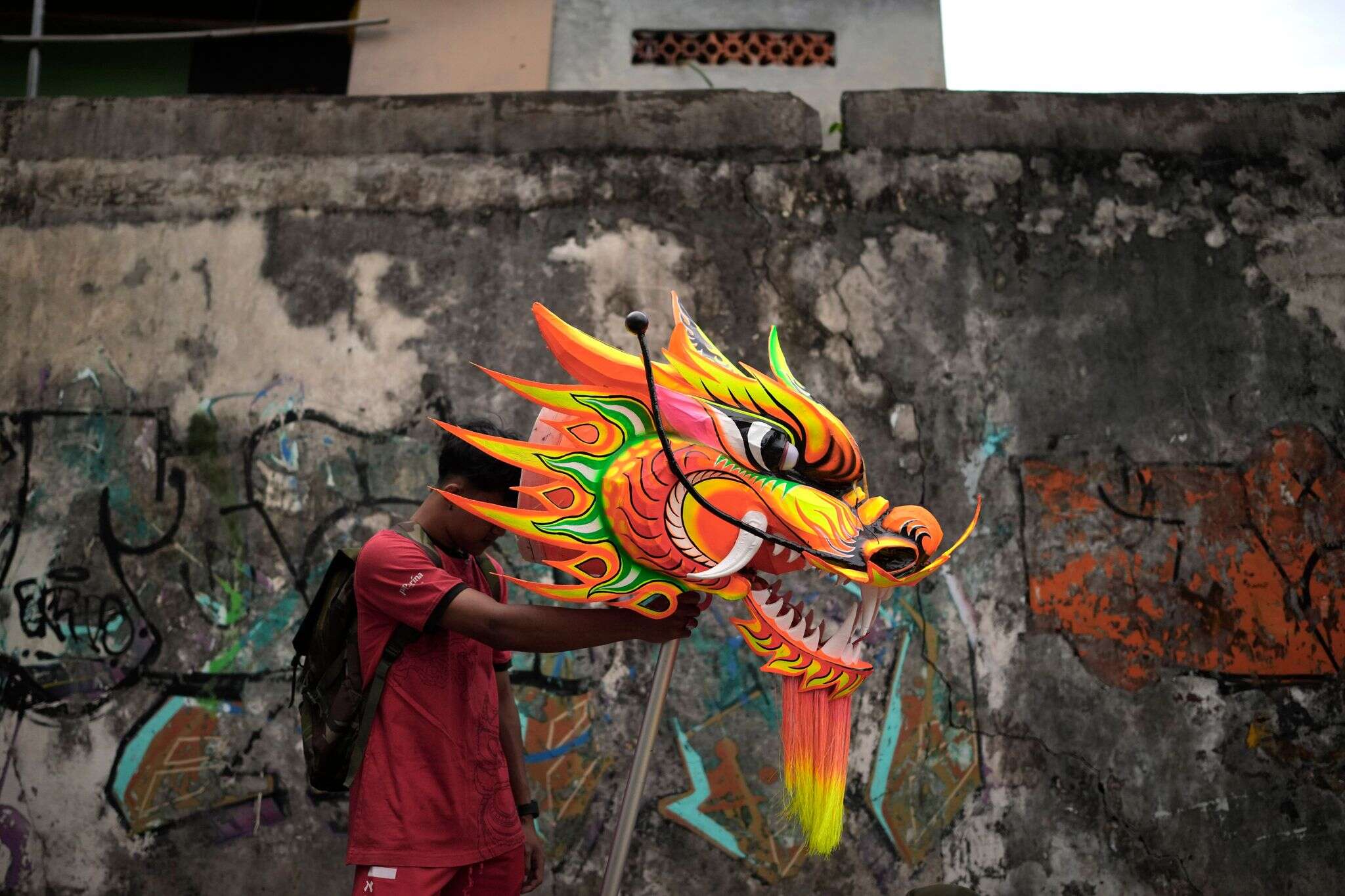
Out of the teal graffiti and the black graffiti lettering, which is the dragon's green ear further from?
the black graffiti lettering

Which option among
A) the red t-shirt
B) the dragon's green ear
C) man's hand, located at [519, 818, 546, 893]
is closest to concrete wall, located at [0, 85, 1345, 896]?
man's hand, located at [519, 818, 546, 893]

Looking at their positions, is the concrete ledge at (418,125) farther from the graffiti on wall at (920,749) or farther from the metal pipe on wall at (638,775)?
the metal pipe on wall at (638,775)

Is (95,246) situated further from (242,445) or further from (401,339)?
(401,339)

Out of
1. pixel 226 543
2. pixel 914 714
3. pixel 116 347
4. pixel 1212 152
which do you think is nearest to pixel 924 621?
pixel 914 714

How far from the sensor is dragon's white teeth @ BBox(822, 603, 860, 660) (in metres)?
2.21

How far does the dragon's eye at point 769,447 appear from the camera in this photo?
2156 millimetres

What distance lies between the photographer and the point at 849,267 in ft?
14.4

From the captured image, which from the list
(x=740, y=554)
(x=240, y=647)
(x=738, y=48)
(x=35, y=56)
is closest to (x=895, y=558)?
(x=740, y=554)

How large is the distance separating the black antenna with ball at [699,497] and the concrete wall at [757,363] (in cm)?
212

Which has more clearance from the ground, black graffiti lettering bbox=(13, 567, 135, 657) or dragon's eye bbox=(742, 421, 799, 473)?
dragon's eye bbox=(742, 421, 799, 473)

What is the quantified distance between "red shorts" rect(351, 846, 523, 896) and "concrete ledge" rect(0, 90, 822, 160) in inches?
116

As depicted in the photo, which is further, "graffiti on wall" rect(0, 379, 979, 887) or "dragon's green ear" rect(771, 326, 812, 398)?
"graffiti on wall" rect(0, 379, 979, 887)

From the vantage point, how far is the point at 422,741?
235 cm

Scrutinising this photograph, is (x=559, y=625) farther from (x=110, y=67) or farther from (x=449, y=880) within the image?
(x=110, y=67)
